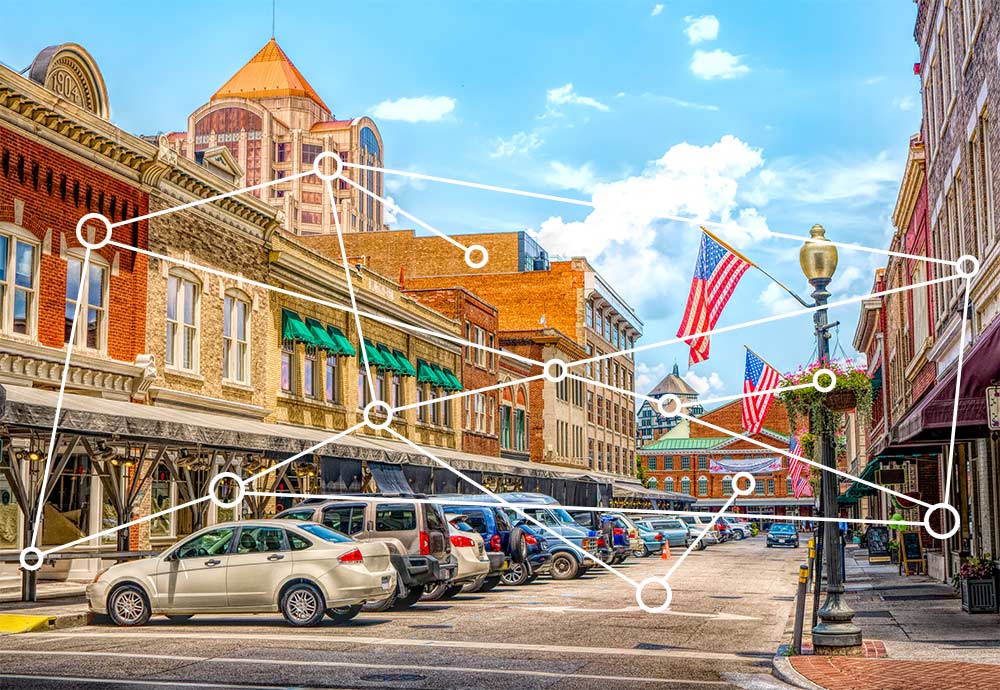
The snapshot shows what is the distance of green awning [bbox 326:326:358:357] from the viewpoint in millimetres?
37594

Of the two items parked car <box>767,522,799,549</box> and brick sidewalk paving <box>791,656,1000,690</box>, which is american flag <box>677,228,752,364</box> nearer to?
brick sidewalk paving <box>791,656,1000,690</box>

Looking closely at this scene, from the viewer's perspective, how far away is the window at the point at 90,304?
25500 mm

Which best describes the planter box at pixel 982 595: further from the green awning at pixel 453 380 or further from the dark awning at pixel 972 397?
the green awning at pixel 453 380

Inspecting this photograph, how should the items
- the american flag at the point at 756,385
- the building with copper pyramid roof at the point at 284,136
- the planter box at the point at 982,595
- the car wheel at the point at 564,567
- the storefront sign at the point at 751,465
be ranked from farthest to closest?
the building with copper pyramid roof at the point at 284,136, the storefront sign at the point at 751,465, the car wheel at the point at 564,567, the american flag at the point at 756,385, the planter box at the point at 982,595

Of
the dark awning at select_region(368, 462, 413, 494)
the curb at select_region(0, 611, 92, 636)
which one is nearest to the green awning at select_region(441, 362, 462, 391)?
the dark awning at select_region(368, 462, 413, 494)

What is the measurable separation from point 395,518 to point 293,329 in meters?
15.8

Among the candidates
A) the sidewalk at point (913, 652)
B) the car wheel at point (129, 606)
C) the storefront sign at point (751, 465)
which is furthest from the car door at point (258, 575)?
the storefront sign at point (751, 465)

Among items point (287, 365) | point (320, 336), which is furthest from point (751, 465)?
point (287, 365)

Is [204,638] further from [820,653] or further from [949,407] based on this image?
[949,407]

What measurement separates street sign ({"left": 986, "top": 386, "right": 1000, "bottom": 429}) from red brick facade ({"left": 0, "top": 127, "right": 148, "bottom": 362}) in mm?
18040

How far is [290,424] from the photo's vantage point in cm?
3522

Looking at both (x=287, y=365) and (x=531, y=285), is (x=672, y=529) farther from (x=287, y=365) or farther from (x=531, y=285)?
(x=531, y=285)

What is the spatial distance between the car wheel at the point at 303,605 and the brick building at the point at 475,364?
109 feet

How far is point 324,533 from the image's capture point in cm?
1764
